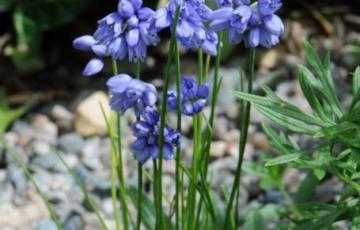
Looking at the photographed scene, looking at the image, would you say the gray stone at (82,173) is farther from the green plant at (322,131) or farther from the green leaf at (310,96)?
the green leaf at (310,96)

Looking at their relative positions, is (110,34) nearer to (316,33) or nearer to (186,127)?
(186,127)

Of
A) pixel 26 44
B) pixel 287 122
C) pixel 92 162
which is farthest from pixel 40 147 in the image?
pixel 287 122

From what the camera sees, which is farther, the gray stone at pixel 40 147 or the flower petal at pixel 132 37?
the gray stone at pixel 40 147

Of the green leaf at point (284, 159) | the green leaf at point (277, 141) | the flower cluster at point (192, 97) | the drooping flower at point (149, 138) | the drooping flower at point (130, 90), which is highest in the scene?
the drooping flower at point (130, 90)

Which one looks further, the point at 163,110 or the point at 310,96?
the point at 310,96

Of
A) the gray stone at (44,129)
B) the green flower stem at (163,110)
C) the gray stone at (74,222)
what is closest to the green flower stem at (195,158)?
the green flower stem at (163,110)

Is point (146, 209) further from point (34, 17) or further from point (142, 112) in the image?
point (34, 17)
